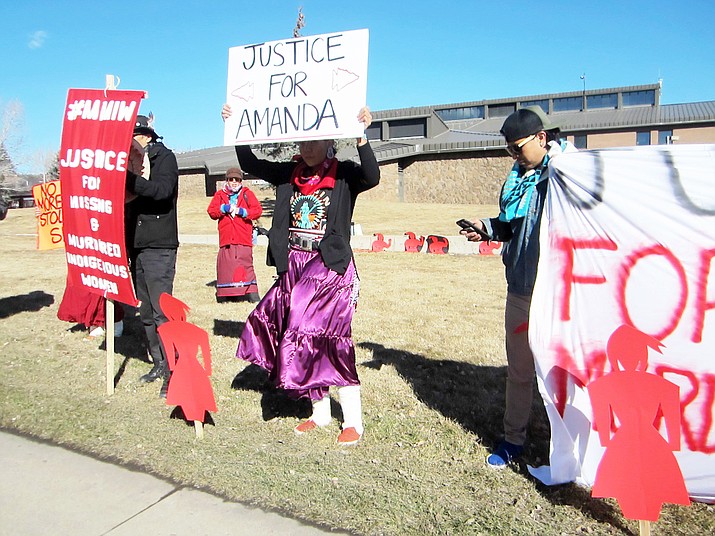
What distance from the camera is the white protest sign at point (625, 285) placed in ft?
9.21

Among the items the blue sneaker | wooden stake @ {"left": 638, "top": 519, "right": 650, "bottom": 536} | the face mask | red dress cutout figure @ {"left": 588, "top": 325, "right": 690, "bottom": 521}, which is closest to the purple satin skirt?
the blue sneaker

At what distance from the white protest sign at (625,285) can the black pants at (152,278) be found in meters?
2.97

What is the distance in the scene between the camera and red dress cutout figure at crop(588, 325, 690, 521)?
2609mm

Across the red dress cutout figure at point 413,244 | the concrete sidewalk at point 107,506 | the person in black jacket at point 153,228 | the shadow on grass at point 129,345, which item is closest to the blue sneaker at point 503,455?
the concrete sidewalk at point 107,506

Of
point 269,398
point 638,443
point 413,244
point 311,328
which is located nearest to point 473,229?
point 311,328

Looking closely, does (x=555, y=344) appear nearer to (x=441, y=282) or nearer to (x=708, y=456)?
(x=708, y=456)

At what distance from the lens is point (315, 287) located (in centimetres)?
376

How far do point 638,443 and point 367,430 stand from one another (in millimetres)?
1815

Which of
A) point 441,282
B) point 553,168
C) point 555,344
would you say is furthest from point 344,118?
point 441,282

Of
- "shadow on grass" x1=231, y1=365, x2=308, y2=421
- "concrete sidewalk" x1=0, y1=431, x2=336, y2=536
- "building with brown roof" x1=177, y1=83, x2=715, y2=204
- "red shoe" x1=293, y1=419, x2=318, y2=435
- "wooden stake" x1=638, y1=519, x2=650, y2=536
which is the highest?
"building with brown roof" x1=177, y1=83, x2=715, y2=204

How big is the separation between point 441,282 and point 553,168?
7529mm

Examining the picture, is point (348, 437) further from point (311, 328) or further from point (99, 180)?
point (99, 180)

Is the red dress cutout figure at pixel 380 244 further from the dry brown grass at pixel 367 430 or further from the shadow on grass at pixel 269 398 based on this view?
the shadow on grass at pixel 269 398

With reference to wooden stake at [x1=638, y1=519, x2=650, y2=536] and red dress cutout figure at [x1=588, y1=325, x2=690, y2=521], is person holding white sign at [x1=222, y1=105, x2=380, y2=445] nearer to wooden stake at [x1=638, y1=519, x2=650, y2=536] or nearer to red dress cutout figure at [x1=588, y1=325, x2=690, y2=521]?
red dress cutout figure at [x1=588, y1=325, x2=690, y2=521]
